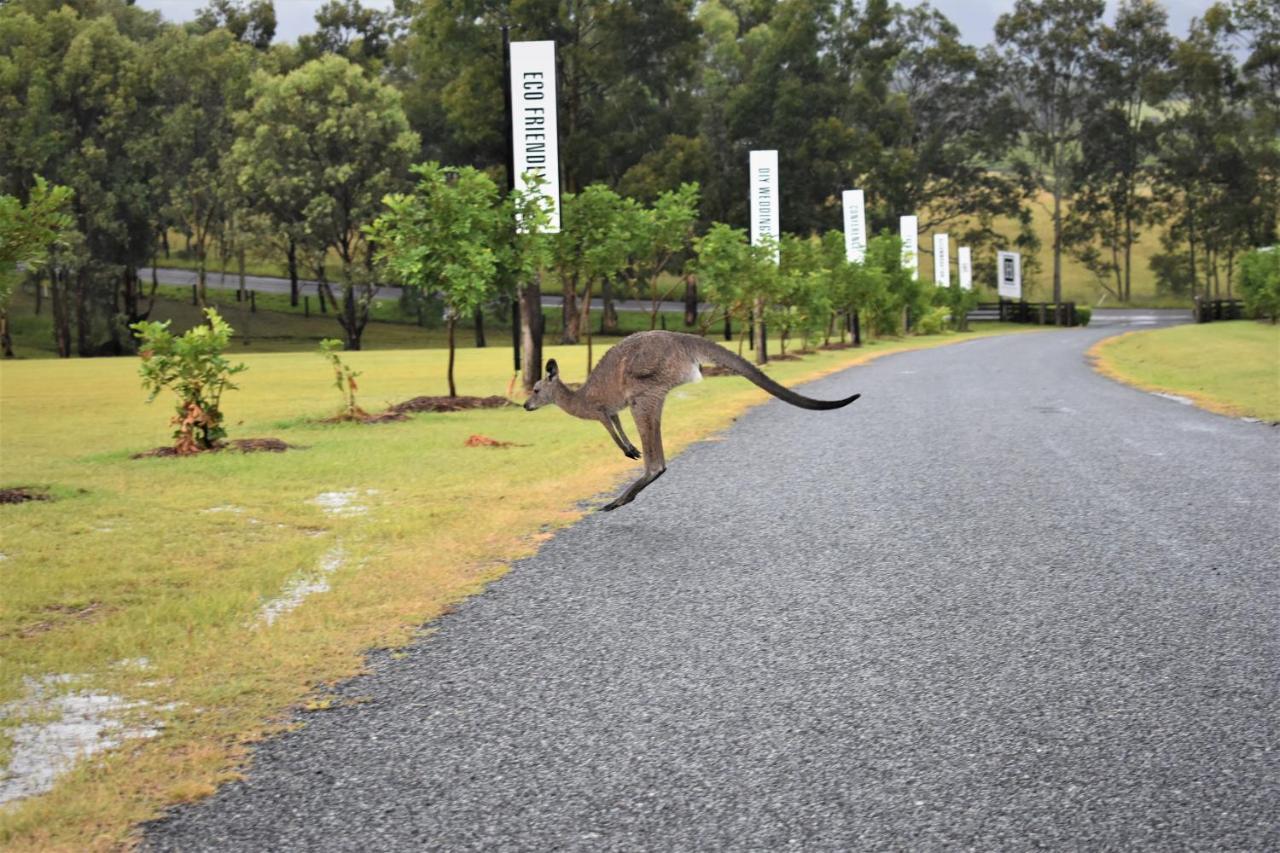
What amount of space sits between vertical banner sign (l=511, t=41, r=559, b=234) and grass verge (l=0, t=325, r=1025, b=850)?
Result: 4.64 m

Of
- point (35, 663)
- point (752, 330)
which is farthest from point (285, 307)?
point (35, 663)

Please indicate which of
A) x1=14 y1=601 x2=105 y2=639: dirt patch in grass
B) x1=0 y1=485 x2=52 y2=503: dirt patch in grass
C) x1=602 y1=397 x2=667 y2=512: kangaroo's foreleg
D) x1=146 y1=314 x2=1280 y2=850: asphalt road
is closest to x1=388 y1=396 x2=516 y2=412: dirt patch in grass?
x1=0 y1=485 x2=52 y2=503: dirt patch in grass

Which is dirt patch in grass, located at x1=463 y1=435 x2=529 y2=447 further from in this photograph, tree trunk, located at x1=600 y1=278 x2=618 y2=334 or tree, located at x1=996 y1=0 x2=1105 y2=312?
tree, located at x1=996 y1=0 x2=1105 y2=312

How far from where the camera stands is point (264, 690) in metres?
6.52

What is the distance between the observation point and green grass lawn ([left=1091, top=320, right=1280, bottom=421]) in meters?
23.5

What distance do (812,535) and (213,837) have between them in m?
6.40

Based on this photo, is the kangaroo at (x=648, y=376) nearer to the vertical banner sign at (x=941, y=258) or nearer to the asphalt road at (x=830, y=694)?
the asphalt road at (x=830, y=694)

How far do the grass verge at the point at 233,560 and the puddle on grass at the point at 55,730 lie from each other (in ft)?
0.20

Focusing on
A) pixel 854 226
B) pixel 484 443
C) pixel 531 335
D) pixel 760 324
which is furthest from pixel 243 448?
pixel 854 226

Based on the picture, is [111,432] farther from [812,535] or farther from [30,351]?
[30,351]

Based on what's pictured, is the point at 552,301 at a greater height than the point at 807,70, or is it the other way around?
the point at 807,70

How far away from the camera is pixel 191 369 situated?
17453mm

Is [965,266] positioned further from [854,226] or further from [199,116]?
[199,116]

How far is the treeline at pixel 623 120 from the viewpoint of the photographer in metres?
56.6
